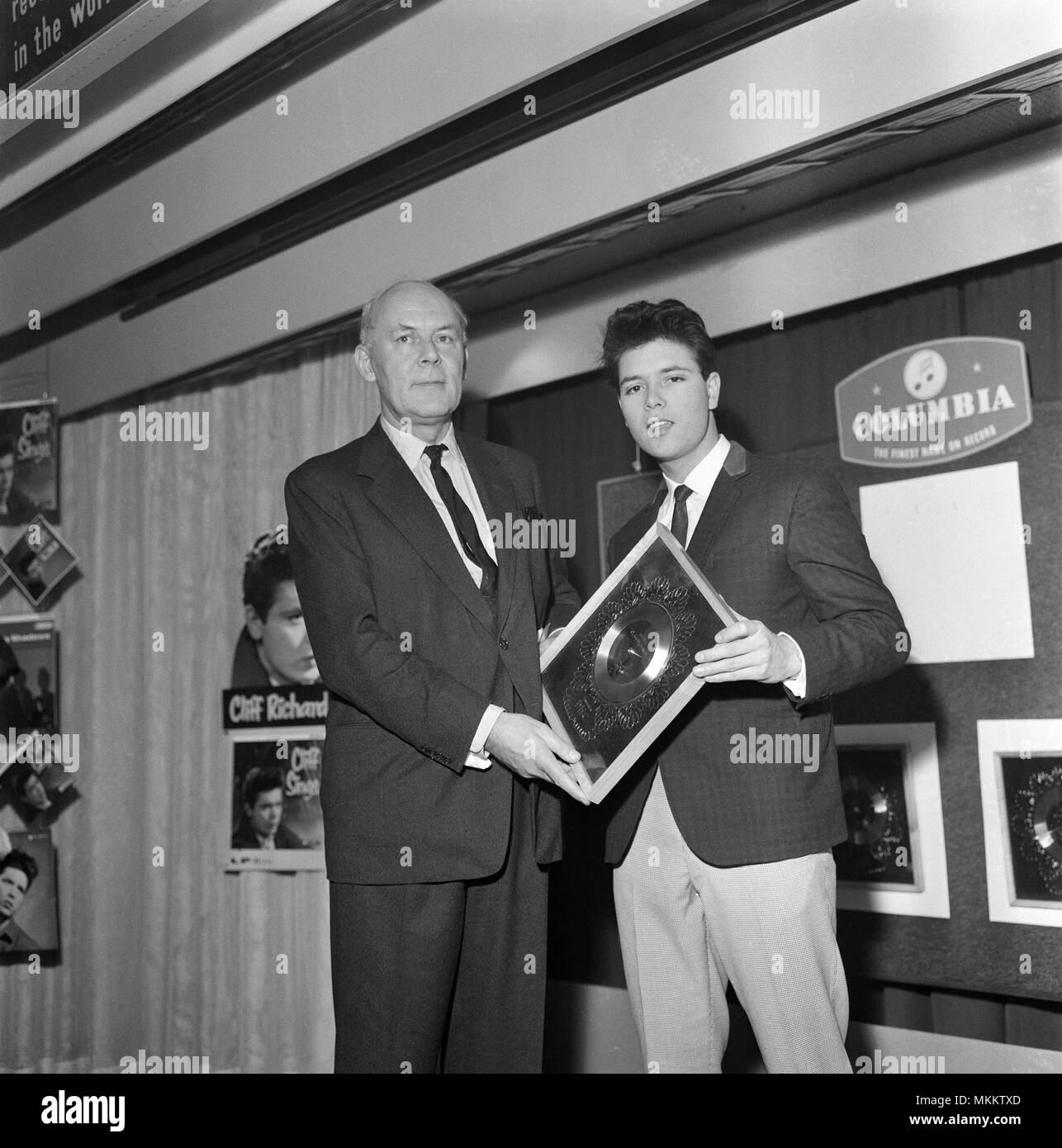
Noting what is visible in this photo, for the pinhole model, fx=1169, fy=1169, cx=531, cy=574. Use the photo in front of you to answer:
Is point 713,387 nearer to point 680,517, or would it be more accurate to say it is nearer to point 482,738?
point 680,517

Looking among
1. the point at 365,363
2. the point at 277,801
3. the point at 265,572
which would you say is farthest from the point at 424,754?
the point at 265,572

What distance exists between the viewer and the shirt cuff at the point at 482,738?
1978 mm

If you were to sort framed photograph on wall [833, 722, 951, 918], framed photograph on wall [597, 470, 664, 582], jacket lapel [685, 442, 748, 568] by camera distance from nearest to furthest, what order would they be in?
jacket lapel [685, 442, 748, 568], framed photograph on wall [833, 722, 951, 918], framed photograph on wall [597, 470, 664, 582]

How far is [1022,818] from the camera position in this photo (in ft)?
9.55

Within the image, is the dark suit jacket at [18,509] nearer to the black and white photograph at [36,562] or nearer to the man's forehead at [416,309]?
the black and white photograph at [36,562]

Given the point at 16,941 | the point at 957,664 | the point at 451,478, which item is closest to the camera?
the point at 451,478

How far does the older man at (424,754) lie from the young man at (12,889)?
2.67 metres

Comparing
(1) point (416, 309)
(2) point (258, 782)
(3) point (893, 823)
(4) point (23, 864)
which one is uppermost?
(1) point (416, 309)

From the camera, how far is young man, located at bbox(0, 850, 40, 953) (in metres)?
4.25

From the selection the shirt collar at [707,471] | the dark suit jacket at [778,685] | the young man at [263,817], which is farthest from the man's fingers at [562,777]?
the young man at [263,817]

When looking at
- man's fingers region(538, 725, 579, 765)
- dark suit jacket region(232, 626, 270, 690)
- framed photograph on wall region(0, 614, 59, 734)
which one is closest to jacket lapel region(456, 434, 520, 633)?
Result: man's fingers region(538, 725, 579, 765)

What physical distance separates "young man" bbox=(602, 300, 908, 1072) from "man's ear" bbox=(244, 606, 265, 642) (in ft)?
7.77

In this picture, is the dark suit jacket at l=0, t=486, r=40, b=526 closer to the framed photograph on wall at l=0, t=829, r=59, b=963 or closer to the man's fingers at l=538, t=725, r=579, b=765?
the framed photograph on wall at l=0, t=829, r=59, b=963

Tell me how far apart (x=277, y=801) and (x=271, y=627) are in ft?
2.05
